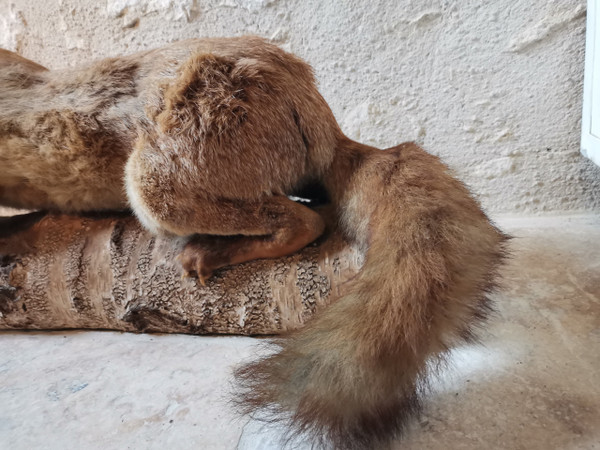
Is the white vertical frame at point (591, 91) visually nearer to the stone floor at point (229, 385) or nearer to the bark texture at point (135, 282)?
the stone floor at point (229, 385)

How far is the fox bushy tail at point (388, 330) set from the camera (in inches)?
40.0

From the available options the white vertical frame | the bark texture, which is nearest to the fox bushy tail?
the bark texture

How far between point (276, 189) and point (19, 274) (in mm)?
1358

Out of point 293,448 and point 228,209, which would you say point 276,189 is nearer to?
point 228,209

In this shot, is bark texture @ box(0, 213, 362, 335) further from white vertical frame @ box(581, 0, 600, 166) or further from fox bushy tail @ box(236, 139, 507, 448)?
white vertical frame @ box(581, 0, 600, 166)

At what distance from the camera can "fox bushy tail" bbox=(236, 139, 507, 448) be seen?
1016 mm

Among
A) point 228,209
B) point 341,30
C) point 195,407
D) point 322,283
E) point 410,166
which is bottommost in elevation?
point 195,407

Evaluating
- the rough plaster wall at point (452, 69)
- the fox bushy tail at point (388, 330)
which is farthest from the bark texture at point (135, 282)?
the rough plaster wall at point (452, 69)

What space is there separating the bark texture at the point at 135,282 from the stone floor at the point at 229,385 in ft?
0.31

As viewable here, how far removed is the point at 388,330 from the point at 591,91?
2.27 metres

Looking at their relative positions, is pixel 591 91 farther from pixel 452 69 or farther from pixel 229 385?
pixel 229 385

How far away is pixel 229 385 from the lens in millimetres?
1548

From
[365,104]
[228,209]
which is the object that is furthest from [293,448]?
[365,104]

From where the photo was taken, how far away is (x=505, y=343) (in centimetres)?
163
